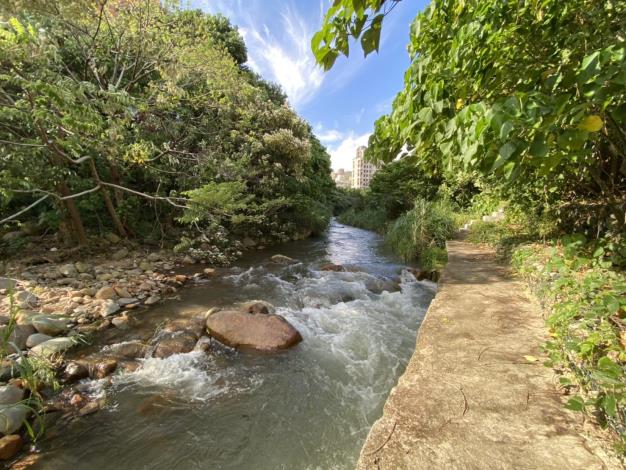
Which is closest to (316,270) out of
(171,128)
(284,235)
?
(284,235)

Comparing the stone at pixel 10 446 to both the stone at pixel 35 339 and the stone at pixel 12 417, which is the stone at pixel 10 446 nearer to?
the stone at pixel 12 417

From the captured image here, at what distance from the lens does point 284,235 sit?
12055 millimetres

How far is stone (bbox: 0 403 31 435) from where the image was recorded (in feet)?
7.94

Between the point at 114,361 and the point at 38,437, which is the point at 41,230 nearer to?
the point at 114,361

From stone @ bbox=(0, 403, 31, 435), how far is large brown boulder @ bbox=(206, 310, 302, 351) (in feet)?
6.69

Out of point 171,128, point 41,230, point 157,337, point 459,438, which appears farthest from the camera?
point 171,128

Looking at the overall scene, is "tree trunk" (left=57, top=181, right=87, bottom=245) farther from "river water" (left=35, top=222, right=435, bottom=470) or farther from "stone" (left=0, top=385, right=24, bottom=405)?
"stone" (left=0, top=385, right=24, bottom=405)

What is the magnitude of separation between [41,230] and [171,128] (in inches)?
174

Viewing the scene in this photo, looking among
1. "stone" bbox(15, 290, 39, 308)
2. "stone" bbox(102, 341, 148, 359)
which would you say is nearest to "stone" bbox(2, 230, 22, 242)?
"stone" bbox(15, 290, 39, 308)

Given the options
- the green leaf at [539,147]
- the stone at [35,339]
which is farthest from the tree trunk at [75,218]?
the green leaf at [539,147]

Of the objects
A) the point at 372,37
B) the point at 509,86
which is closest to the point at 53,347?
the point at 372,37

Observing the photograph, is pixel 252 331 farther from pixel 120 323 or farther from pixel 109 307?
pixel 109 307

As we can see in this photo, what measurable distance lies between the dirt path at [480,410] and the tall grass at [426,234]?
532cm

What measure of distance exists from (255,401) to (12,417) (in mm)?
2146
